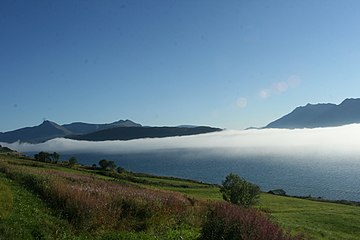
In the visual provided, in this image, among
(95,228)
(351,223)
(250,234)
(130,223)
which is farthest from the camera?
(351,223)

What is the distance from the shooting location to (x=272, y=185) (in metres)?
177

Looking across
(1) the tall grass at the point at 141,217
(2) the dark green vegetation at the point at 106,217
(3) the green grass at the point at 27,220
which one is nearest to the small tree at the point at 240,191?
(2) the dark green vegetation at the point at 106,217

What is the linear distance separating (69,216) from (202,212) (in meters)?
7.94

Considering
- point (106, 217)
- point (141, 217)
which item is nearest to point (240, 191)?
point (141, 217)

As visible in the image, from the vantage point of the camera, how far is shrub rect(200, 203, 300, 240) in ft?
44.1

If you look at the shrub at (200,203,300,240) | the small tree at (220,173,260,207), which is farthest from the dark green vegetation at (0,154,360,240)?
the small tree at (220,173,260,207)

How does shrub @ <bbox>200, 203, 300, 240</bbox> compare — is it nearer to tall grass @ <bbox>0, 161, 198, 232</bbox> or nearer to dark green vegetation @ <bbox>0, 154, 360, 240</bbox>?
dark green vegetation @ <bbox>0, 154, 360, 240</bbox>

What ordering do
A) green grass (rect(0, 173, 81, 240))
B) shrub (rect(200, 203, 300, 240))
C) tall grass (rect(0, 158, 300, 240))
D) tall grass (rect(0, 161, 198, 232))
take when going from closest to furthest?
1. green grass (rect(0, 173, 81, 240))
2. shrub (rect(200, 203, 300, 240))
3. tall grass (rect(0, 158, 300, 240))
4. tall grass (rect(0, 161, 198, 232))

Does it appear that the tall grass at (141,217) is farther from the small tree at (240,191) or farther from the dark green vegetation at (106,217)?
the small tree at (240,191)

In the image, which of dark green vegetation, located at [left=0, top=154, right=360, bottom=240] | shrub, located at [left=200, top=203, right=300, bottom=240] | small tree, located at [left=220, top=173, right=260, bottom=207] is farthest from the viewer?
small tree, located at [left=220, top=173, right=260, bottom=207]

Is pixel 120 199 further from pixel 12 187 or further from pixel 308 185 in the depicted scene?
pixel 308 185

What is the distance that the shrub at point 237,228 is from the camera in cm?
1344

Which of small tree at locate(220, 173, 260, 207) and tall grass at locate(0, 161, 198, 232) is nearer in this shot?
tall grass at locate(0, 161, 198, 232)

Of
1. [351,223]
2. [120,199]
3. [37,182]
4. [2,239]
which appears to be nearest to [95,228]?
[120,199]
